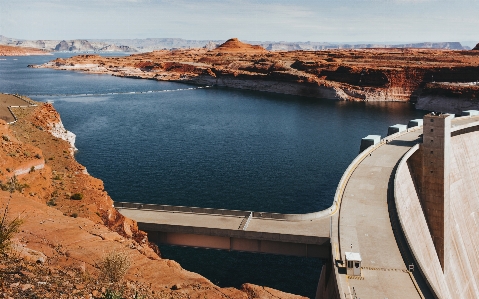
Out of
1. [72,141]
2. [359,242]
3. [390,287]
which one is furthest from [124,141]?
[390,287]

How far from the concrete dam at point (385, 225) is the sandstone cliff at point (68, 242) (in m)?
4.78

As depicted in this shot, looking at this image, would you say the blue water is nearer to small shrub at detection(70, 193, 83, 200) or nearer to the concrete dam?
the concrete dam

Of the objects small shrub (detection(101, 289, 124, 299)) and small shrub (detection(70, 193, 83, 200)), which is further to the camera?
small shrub (detection(70, 193, 83, 200))

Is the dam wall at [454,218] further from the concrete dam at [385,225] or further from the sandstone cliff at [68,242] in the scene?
the sandstone cliff at [68,242]

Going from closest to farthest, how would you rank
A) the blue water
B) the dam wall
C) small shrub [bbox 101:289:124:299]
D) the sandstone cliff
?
small shrub [bbox 101:289:124:299]
the sandstone cliff
the dam wall
the blue water

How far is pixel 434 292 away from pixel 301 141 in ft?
207

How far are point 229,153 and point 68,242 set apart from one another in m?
52.3

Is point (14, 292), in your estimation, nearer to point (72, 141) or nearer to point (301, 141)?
point (72, 141)

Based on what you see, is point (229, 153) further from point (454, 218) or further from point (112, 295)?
point (112, 295)

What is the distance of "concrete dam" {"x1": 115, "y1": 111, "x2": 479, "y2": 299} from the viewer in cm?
2739

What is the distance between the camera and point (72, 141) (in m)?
76.5

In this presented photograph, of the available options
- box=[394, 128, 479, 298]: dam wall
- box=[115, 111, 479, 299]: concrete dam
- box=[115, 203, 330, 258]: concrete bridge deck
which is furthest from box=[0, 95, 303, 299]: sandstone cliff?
box=[394, 128, 479, 298]: dam wall

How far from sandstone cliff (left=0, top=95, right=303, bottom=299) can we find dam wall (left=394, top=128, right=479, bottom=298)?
21474 mm

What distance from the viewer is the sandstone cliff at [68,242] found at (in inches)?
698
